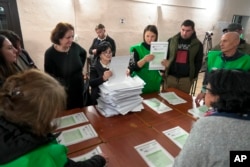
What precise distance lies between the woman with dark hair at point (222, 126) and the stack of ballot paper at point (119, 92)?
727mm

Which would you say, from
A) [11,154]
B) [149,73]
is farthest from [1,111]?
[149,73]

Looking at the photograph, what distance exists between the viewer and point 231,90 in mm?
760

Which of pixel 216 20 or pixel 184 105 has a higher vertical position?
pixel 216 20

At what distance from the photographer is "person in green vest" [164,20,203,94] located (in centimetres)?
238

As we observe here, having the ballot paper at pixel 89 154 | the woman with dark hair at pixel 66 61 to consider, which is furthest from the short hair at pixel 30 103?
the woman with dark hair at pixel 66 61

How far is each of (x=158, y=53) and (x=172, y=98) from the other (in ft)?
1.68

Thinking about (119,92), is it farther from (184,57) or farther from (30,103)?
(184,57)

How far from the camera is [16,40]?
1.88 m

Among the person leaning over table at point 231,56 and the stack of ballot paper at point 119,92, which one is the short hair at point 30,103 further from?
the person leaning over table at point 231,56

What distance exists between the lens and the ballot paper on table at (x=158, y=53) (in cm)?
189

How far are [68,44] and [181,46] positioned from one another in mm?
1479

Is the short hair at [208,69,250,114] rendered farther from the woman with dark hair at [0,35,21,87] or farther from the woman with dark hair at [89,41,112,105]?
the woman with dark hair at [0,35,21,87]

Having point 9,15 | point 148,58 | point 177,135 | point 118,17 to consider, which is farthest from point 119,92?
point 118,17

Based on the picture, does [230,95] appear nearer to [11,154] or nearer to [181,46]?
[11,154]
